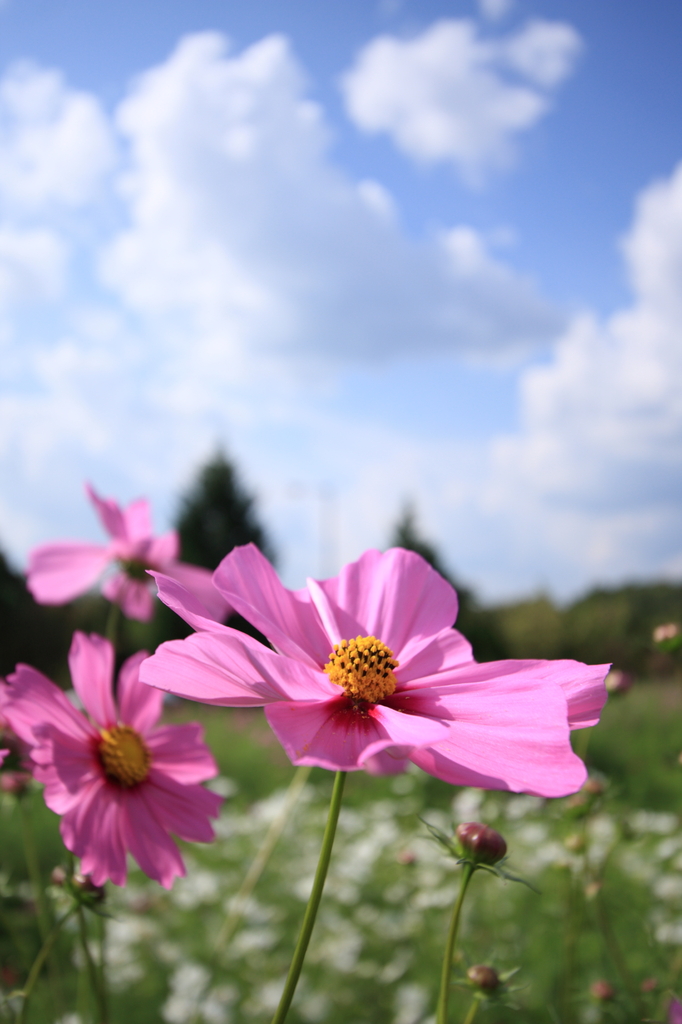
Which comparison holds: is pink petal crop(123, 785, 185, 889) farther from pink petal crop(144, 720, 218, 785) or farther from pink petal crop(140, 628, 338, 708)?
pink petal crop(140, 628, 338, 708)

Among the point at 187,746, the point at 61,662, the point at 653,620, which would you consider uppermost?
the point at 653,620

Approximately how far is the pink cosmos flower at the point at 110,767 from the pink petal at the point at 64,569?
418 mm

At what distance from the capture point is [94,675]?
0.77 metres

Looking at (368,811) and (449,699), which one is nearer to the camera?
(449,699)

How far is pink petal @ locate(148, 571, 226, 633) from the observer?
47 centimetres

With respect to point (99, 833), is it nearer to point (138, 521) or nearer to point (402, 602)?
point (402, 602)

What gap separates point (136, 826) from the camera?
0.70m

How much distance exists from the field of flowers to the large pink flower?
26cm

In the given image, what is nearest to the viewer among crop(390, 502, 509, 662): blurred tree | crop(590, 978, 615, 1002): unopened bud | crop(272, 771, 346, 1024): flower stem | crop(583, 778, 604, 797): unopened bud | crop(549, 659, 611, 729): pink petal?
crop(272, 771, 346, 1024): flower stem

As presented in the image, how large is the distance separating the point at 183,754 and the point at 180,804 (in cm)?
5

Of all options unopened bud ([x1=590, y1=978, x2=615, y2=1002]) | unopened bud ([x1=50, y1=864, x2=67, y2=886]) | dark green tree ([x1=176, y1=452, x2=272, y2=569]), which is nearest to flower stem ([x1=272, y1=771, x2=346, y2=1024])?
unopened bud ([x1=50, y1=864, x2=67, y2=886])

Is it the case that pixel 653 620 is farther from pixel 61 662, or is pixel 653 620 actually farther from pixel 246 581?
pixel 246 581

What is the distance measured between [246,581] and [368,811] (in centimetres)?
386

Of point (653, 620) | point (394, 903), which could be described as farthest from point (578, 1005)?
point (653, 620)
